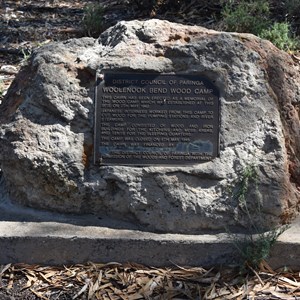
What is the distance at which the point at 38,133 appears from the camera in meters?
3.60

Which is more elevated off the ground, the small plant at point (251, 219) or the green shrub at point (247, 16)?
the green shrub at point (247, 16)

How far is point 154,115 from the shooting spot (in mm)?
3701

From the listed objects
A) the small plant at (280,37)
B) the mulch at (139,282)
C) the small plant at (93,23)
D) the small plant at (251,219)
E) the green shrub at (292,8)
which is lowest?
the mulch at (139,282)

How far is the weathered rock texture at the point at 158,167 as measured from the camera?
355 centimetres

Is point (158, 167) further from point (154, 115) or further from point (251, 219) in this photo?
point (251, 219)

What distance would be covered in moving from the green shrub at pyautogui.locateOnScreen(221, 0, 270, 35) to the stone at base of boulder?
12.5ft

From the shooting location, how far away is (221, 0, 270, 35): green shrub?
22.1 ft

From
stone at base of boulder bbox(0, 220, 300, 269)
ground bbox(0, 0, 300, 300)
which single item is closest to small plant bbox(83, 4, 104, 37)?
stone at base of boulder bbox(0, 220, 300, 269)

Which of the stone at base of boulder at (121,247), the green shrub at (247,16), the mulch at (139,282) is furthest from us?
the green shrub at (247,16)

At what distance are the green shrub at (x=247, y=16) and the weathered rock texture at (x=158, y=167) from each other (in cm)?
308

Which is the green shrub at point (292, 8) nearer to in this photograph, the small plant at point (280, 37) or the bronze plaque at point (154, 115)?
the small plant at point (280, 37)

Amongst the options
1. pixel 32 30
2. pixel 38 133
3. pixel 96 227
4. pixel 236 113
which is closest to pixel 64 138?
pixel 38 133

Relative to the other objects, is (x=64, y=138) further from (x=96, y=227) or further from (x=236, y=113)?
(x=236, y=113)

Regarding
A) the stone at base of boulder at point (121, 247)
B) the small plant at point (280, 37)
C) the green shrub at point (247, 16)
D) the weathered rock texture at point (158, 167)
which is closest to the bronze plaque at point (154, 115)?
the weathered rock texture at point (158, 167)
